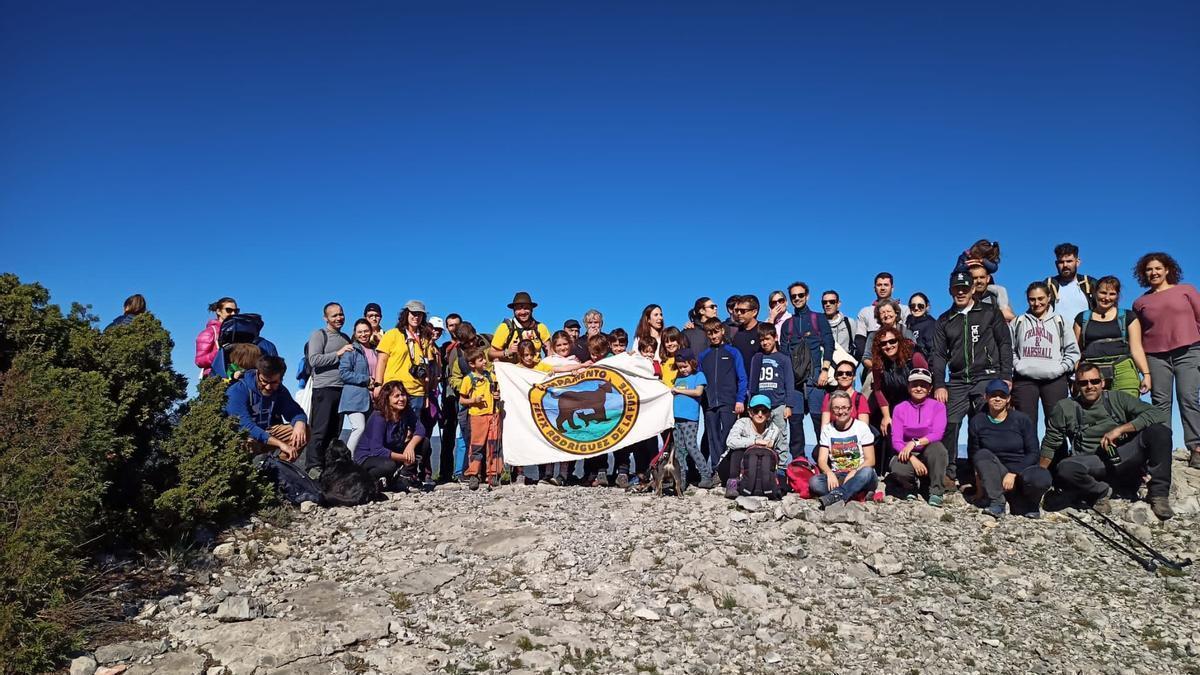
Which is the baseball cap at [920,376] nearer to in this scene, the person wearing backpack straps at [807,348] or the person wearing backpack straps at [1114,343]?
the person wearing backpack straps at [807,348]

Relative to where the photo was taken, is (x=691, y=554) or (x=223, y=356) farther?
(x=223, y=356)

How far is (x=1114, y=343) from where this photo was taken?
11.1 meters

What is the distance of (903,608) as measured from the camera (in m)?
7.79

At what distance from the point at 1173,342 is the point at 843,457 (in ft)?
16.2

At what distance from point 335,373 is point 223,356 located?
5.62ft

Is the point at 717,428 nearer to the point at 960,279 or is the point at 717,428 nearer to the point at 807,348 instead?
the point at 807,348

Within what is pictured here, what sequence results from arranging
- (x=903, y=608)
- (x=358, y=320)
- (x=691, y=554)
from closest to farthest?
(x=903, y=608)
(x=691, y=554)
(x=358, y=320)

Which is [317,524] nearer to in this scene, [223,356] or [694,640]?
[223,356]

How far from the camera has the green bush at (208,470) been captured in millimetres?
8703

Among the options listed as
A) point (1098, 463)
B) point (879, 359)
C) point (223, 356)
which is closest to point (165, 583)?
point (223, 356)

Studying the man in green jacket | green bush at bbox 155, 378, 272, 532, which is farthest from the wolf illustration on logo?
the man in green jacket

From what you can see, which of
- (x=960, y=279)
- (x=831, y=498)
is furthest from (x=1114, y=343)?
(x=831, y=498)

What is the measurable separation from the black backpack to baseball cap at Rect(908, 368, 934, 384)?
2244 mm

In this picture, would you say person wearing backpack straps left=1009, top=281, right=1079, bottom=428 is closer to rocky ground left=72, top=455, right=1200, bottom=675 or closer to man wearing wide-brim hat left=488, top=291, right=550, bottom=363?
rocky ground left=72, top=455, right=1200, bottom=675
